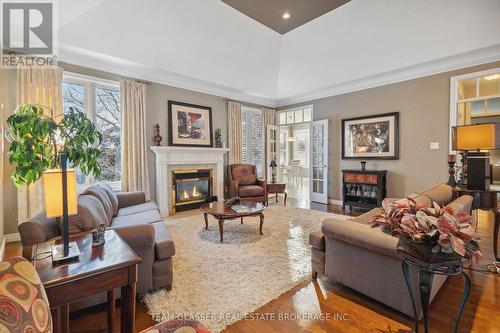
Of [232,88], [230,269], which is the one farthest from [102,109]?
[230,269]

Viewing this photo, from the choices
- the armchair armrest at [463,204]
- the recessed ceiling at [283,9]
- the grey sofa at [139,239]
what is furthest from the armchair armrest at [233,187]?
the armchair armrest at [463,204]

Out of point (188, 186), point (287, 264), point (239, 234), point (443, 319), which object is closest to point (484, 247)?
point (443, 319)

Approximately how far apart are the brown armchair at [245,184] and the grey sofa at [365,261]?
3.13 meters

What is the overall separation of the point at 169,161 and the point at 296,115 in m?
3.93

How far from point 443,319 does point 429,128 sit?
4017 mm

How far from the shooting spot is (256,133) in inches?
277

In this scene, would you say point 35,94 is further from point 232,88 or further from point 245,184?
point 245,184

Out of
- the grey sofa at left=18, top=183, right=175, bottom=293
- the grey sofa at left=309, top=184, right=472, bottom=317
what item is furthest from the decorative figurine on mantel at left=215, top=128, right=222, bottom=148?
the grey sofa at left=309, top=184, right=472, bottom=317

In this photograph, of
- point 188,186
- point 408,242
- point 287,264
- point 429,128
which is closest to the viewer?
point 408,242

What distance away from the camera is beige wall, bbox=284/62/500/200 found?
4.48 meters

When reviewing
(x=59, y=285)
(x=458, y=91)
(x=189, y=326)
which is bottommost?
(x=189, y=326)

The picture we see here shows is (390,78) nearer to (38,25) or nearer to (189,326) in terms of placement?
(189,326)

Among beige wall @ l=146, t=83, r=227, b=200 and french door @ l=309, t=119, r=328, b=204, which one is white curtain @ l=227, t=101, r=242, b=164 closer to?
beige wall @ l=146, t=83, r=227, b=200

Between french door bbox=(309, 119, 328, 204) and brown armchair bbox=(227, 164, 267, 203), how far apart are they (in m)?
1.62
